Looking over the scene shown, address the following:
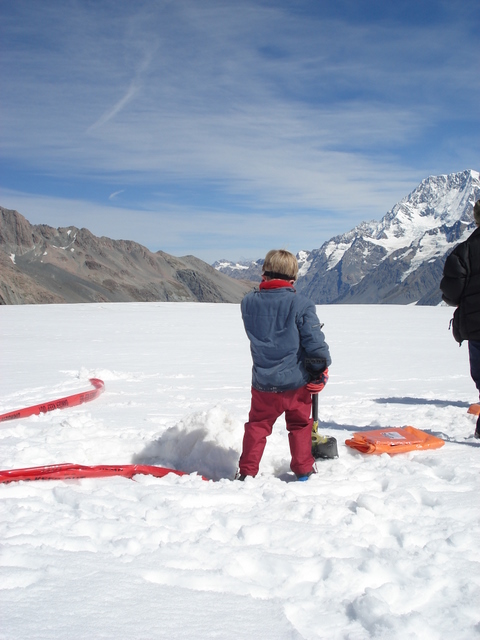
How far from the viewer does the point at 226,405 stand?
697cm

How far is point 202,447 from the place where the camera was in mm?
4469

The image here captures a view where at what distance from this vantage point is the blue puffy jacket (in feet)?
12.2

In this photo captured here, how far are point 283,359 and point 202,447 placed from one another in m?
1.25

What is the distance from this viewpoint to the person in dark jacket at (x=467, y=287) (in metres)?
4.52

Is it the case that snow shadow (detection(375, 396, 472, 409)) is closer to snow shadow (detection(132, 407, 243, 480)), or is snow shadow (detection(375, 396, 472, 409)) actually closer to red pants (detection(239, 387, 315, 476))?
snow shadow (detection(132, 407, 243, 480))

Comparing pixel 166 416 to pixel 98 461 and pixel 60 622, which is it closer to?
pixel 98 461

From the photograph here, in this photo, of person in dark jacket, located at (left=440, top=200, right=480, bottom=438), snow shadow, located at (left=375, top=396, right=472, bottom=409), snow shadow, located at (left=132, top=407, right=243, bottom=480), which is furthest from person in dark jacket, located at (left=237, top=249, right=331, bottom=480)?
snow shadow, located at (left=375, top=396, right=472, bottom=409)

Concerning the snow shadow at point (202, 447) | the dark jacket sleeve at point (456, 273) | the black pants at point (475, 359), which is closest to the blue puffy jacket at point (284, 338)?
the snow shadow at point (202, 447)

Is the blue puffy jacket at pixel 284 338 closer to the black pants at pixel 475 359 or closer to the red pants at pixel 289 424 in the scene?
the red pants at pixel 289 424

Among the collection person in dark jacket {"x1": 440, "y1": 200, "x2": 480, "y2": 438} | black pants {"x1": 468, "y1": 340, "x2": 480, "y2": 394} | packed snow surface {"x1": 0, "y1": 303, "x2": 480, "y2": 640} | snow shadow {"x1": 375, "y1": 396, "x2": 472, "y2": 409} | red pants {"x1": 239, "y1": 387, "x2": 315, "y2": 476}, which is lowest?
snow shadow {"x1": 375, "y1": 396, "x2": 472, "y2": 409}

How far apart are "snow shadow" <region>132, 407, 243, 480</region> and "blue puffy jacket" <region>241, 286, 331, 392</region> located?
2.96ft

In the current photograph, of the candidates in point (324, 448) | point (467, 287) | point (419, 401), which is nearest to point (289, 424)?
point (324, 448)

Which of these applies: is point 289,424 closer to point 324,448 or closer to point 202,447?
point 324,448

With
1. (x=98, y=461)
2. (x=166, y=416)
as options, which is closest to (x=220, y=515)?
(x=98, y=461)
